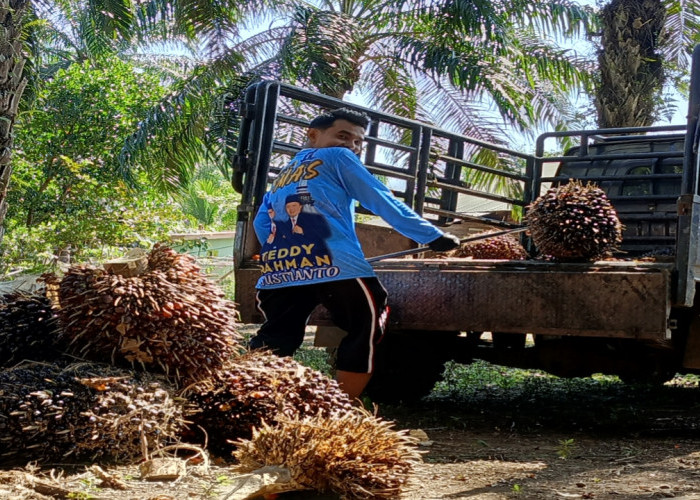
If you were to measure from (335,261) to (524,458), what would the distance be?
1.45 metres

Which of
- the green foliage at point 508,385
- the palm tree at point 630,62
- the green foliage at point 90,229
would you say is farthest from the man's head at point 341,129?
the palm tree at point 630,62

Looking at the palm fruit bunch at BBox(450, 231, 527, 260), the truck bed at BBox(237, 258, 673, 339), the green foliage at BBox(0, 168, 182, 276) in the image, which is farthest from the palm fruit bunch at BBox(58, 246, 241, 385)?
the green foliage at BBox(0, 168, 182, 276)

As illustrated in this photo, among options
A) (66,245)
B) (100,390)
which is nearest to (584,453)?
(100,390)

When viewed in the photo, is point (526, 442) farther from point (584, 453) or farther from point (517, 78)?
point (517, 78)

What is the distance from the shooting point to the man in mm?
4738

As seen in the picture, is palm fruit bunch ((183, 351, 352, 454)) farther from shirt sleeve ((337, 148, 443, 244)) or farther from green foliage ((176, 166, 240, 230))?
green foliage ((176, 166, 240, 230))

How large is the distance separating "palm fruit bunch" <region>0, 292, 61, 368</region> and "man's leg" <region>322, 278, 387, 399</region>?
149cm

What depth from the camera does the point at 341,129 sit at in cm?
512

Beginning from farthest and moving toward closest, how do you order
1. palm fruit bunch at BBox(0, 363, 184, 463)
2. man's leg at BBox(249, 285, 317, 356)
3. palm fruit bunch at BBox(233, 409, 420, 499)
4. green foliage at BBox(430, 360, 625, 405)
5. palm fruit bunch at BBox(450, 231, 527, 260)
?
green foliage at BBox(430, 360, 625, 405) → palm fruit bunch at BBox(450, 231, 527, 260) → man's leg at BBox(249, 285, 317, 356) → palm fruit bunch at BBox(0, 363, 184, 463) → palm fruit bunch at BBox(233, 409, 420, 499)

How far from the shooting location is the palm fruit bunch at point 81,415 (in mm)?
3459

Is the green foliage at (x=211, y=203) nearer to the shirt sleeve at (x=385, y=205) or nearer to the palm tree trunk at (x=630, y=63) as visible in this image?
the palm tree trunk at (x=630, y=63)

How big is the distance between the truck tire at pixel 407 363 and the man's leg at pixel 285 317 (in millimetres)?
1344

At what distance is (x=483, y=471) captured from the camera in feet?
13.3

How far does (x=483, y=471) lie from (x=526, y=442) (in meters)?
1.23
